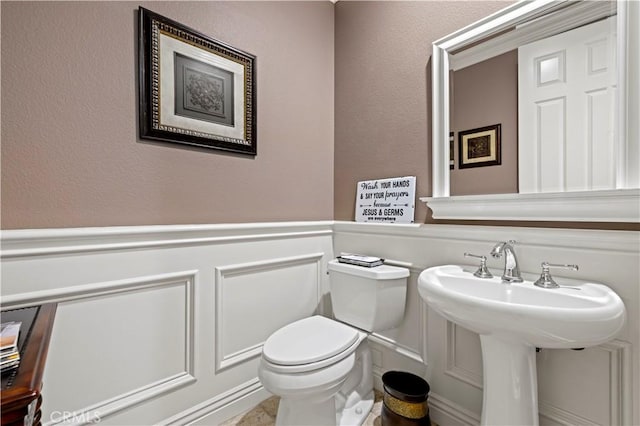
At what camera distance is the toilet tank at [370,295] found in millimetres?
1469

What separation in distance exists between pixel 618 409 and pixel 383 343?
938mm

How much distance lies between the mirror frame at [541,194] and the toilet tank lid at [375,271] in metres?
0.33

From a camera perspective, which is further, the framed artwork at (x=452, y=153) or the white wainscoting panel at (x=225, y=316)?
the framed artwork at (x=452, y=153)

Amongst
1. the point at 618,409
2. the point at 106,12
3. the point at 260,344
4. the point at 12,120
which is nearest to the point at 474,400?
the point at 618,409

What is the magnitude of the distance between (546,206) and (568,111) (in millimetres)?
362

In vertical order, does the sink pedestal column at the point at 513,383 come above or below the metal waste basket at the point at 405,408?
above

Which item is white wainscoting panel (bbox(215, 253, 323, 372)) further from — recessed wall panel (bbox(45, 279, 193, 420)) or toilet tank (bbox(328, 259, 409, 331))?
toilet tank (bbox(328, 259, 409, 331))

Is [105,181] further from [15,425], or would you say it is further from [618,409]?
[618,409]

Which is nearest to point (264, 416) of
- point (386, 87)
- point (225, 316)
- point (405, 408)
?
point (225, 316)

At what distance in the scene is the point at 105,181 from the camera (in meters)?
1.17

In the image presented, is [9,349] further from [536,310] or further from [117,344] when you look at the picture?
[536,310]

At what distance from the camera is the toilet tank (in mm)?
1469

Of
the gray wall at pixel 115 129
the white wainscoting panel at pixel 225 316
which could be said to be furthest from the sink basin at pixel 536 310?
the gray wall at pixel 115 129

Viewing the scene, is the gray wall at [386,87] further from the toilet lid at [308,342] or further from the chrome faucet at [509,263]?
the toilet lid at [308,342]
